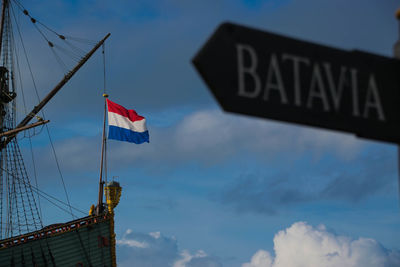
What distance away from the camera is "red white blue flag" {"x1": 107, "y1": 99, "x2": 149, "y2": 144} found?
116 ft

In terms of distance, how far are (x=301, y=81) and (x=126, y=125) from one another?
1289 inches

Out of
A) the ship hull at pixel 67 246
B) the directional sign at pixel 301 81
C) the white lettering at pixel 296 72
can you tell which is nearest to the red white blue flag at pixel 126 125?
the ship hull at pixel 67 246

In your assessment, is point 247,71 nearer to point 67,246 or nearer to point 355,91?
point 355,91

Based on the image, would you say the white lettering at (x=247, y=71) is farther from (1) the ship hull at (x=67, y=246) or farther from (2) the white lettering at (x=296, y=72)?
(1) the ship hull at (x=67, y=246)

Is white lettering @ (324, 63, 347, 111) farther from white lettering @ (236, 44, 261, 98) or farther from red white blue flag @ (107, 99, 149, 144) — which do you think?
red white blue flag @ (107, 99, 149, 144)

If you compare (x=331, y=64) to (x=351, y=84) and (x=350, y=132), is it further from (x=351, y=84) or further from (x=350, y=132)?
(x=350, y=132)

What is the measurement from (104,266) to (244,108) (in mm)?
32743

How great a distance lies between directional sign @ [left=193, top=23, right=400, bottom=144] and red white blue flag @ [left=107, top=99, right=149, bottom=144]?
32.1 meters

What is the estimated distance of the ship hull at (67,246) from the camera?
31.3m

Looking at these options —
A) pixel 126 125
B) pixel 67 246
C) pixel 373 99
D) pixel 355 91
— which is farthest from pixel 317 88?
pixel 126 125

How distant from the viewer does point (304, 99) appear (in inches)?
136

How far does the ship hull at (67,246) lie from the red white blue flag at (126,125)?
5.10 metres

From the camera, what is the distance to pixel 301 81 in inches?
137

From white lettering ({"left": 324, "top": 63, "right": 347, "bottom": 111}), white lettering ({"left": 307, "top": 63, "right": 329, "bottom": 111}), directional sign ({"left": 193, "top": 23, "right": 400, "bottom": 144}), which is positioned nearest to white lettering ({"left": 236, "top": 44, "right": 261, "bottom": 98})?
directional sign ({"left": 193, "top": 23, "right": 400, "bottom": 144})
